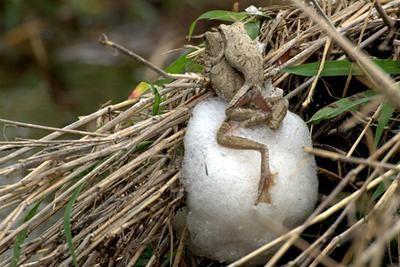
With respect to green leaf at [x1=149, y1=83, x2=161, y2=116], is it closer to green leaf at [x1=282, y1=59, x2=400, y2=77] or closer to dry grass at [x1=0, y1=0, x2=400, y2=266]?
dry grass at [x1=0, y1=0, x2=400, y2=266]

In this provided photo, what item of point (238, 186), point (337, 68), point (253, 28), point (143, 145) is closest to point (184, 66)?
point (253, 28)

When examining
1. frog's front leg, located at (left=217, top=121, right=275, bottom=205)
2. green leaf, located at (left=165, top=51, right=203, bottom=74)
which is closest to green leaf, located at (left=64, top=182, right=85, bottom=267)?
frog's front leg, located at (left=217, top=121, right=275, bottom=205)

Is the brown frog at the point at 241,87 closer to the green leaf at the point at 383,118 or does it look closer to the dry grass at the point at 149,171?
the dry grass at the point at 149,171

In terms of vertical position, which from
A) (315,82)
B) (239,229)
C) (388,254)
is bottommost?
(388,254)

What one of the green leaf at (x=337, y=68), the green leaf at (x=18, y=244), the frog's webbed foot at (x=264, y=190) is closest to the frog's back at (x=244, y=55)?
the green leaf at (x=337, y=68)

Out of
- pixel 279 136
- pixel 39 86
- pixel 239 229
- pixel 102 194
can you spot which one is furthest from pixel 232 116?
pixel 39 86

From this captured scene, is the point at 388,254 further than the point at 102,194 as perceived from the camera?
No

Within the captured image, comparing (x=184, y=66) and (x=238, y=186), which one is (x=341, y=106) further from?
(x=184, y=66)

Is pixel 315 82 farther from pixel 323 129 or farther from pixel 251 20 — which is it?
pixel 251 20
